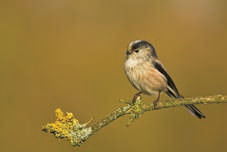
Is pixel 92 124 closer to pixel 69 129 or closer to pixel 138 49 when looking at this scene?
pixel 69 129

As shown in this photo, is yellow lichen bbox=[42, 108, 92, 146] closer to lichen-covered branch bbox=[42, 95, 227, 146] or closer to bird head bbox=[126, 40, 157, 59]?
lichen-covered branch bbox=[42, 95, 227, 146]

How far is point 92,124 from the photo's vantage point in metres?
3.77

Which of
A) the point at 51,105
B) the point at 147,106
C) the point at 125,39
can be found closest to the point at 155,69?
the point at 147,106

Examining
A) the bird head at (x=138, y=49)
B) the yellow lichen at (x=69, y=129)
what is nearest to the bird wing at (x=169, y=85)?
the bird head at (x=138, y=49)

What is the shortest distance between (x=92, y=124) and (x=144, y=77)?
2.58 meters

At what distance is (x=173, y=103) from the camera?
3762 millimetres

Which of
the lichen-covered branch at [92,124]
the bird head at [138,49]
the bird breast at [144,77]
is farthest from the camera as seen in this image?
the bird head at [138,49]

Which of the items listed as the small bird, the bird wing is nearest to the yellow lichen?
the small bird

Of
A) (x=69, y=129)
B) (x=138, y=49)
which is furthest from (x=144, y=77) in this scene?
(x=69, y=129)

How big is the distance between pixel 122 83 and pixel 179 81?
171 centimetres

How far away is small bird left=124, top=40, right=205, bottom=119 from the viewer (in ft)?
20.5

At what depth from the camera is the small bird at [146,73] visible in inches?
246

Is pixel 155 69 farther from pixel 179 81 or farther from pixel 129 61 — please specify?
pixel 179 81

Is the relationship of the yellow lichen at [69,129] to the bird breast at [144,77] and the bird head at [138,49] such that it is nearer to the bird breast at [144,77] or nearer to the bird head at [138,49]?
the bird breast at [144,77]
